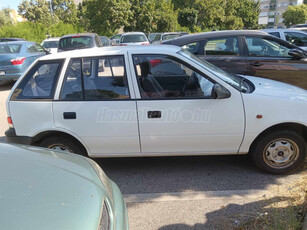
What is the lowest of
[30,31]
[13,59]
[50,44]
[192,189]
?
[192,189]

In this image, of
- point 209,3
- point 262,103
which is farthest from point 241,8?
point 262,103

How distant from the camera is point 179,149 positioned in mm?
3326

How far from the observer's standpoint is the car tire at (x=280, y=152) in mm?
3213

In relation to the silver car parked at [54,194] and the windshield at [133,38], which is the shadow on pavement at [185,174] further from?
the windshield at [133,38]

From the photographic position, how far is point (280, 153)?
10.9 ft

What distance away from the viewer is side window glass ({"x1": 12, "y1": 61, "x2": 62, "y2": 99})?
3289 mm

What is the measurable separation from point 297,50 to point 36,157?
557 cm

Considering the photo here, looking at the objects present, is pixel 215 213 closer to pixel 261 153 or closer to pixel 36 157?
pixel 261 153

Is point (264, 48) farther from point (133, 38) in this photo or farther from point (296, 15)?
point (296, 15)

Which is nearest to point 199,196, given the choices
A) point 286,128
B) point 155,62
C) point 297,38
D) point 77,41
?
Answer: point 286,128

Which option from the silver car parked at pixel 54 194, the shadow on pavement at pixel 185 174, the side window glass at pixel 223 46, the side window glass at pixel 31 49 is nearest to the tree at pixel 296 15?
the side window glass at pixel 31 49

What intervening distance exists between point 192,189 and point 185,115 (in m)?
0.94

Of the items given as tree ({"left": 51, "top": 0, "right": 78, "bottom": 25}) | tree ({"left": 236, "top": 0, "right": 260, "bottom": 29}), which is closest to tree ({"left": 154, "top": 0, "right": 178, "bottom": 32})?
tree ({"left": 51, "top": 0, "right": 78, "bottom": 25})

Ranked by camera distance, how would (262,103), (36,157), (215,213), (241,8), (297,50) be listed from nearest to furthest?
(36,157) → (215,213) → (262,103) → (297,50) → (241,8)
